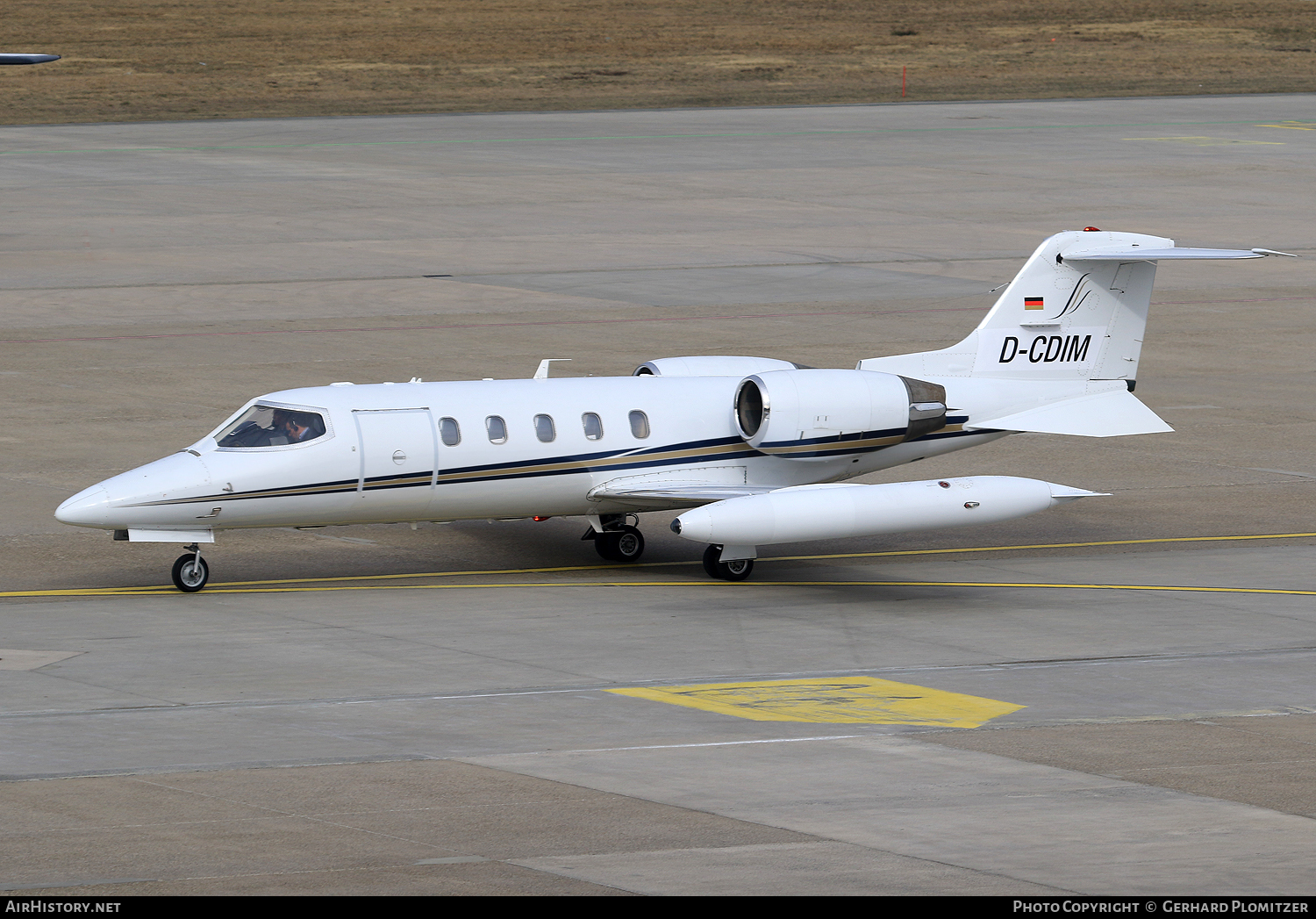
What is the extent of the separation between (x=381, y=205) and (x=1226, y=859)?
51.1 metres

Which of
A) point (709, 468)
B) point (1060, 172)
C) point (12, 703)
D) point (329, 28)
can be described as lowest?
point (12, 703)

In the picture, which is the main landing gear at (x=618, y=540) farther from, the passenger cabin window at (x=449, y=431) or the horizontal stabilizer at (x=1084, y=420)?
the horizontal stabilizer at (x=1084, y=420)

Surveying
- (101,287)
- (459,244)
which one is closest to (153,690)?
(101,287)

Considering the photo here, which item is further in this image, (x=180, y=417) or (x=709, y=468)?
(x=180, y=417)

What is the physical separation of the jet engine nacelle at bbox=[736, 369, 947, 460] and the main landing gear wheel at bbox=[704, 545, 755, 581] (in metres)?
1.57

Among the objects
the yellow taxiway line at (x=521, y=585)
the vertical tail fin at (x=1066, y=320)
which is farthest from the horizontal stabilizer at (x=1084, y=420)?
the yellow taxiway line at (x=521, y=585)

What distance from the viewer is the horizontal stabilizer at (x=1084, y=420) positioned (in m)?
29.3

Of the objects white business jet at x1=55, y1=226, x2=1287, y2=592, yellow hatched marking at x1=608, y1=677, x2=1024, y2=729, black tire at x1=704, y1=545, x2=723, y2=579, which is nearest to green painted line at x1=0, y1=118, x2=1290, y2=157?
white business jet at x1=55, y1=226, x2=1287, y2=592

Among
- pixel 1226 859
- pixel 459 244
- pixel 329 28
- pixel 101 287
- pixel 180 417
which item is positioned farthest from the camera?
pixel 329 28

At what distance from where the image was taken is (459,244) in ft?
191

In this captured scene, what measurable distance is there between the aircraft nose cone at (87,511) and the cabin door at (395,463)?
3160 mm

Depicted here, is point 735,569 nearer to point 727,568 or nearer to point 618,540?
point 727,568

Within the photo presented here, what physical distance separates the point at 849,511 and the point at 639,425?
3.57 m
